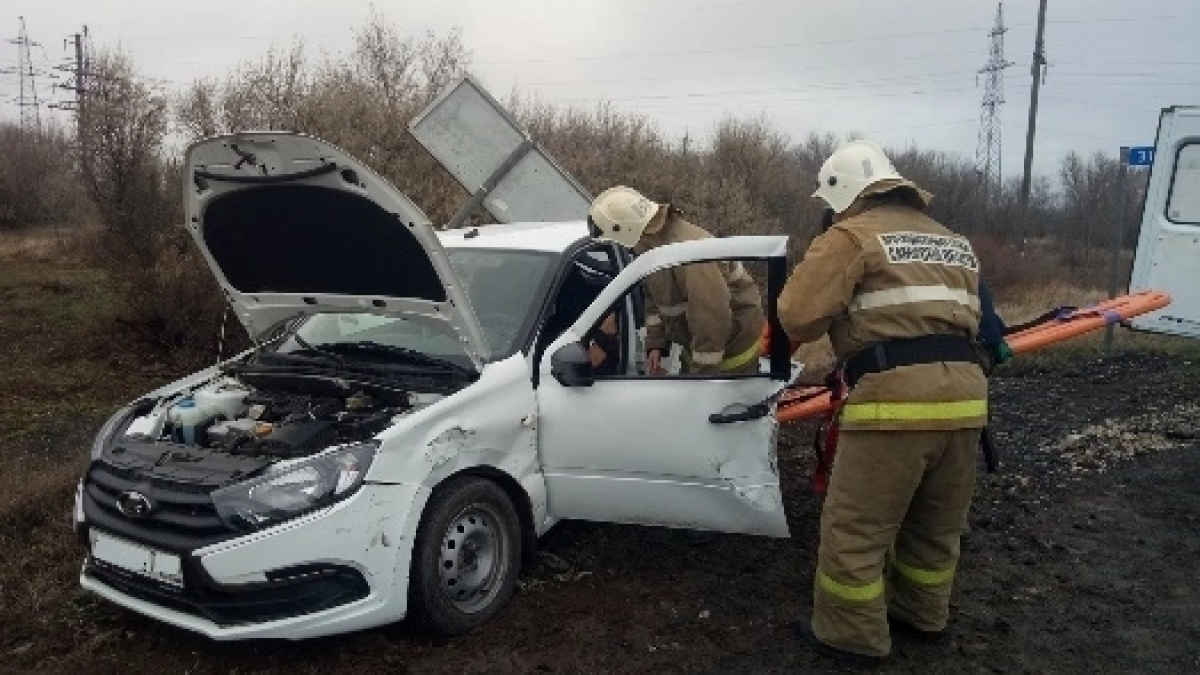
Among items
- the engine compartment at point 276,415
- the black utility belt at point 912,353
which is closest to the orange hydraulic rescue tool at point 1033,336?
the black utility belt at point 912,353

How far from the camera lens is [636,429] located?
400 centimetres

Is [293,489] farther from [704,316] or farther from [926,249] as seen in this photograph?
[926,249]

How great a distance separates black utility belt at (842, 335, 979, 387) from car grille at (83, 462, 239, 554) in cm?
240

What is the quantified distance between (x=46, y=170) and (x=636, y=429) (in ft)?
96.4

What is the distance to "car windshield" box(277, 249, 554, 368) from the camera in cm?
418

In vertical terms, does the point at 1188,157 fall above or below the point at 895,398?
above

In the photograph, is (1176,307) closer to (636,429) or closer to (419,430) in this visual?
(636,429)

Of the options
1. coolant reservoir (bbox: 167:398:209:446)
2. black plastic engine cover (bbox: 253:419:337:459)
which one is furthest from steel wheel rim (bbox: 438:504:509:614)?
coolant reservoir (bbox: 167:398:209:446)

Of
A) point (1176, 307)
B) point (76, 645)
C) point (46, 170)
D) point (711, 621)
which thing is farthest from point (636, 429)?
point (46, 170)

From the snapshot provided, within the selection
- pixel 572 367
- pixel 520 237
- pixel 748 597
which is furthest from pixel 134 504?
pixel 748 597

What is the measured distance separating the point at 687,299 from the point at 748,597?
4.87 ft

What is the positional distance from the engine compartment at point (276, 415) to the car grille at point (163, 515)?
0.94 ft

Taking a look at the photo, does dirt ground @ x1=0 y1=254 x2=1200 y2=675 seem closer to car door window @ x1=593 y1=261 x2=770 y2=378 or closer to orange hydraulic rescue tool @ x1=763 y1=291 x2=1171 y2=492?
orange hydraulic rescue tool @ x1=763 y1=291 x2=1171 y2=492

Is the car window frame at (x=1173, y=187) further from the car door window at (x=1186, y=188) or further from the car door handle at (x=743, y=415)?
the car door handle at (x=743, y=415)
